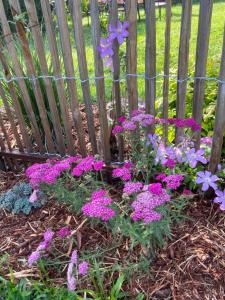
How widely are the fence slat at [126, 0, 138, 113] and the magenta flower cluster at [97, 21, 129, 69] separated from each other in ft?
0.14

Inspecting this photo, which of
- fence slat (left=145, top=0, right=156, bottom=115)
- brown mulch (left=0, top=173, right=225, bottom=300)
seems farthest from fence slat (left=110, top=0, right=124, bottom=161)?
brown mulch (left=0, top=173, right=225, bottom=300)

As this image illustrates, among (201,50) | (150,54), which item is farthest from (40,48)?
Answer: (201,50)

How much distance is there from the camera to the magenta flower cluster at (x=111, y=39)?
201cm

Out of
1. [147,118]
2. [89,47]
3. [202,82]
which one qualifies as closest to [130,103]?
[147,118]

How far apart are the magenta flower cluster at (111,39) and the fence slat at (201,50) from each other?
427 millimetres

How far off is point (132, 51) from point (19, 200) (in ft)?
4.53

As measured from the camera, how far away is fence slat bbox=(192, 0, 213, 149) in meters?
1.85

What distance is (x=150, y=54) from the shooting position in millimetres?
2086

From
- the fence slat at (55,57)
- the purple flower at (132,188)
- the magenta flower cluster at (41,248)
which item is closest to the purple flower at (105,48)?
the fence slat at (55,57)

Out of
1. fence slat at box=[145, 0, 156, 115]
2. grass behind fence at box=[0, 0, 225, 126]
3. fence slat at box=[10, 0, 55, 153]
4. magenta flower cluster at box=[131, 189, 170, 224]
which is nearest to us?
magenta flower cluster at box=[131, 189, 170, 224]

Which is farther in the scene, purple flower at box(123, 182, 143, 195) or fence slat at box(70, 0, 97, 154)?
fence slat at box(70, 0, 97, 154)

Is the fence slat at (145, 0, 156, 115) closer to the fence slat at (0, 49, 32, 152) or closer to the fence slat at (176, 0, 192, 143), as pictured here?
the fence slat at (176, 0, 192, 143)

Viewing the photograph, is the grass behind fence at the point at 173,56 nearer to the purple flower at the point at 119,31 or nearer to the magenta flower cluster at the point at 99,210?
the purple flower at the point at 119,31

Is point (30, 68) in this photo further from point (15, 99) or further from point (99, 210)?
point (99, 210)
